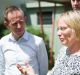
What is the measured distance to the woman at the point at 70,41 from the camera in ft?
9.16

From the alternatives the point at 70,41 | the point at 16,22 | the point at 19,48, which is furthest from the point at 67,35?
the point at 19,48

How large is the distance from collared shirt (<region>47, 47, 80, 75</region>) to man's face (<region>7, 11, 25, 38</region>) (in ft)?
2.68

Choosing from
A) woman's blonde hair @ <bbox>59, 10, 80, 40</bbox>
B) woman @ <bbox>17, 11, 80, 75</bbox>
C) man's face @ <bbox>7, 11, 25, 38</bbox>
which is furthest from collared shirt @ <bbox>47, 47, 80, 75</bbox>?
man's face @ <bbox>7, 11, 25, 38</bbox>

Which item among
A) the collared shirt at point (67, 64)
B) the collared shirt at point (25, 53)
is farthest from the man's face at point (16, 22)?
the collared shirt at point (67, 64)

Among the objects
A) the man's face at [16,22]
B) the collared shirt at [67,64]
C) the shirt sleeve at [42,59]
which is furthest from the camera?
the shirt sleeve at [42,59]

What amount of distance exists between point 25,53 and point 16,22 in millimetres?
334

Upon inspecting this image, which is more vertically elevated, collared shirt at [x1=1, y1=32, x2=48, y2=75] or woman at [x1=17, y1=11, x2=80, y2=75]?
woman at [x1=17, y1=11, x2=80, y2=75]

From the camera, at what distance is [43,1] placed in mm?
13445

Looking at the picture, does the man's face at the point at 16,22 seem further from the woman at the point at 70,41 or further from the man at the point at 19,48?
the woman at the point at 70,41

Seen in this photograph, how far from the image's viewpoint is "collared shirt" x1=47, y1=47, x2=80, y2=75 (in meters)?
2.79

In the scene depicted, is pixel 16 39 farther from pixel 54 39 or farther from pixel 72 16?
pixel 54 39

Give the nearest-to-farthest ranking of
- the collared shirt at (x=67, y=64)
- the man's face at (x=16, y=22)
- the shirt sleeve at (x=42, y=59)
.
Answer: the collared shirt at (x=67, y=64)
the man's face at (x=16, y=22)
the shirt sleeve at (x=42, y=59)

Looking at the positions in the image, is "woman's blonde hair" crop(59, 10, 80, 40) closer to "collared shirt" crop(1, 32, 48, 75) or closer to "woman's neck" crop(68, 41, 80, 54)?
"woman's neck" crop(68, 41, 80, 54)

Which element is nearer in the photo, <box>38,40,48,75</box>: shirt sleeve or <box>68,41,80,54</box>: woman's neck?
<box>68,41,80,54</box>: woman's neck
